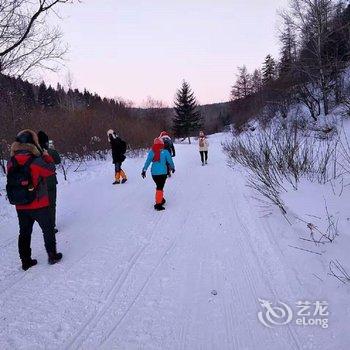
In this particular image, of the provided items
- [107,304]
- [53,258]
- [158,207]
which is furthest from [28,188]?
Result: [158,207]

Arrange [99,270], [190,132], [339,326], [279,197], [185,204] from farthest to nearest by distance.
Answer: [190,132]
[185,204]
[279,197]
[99,270]
[339,326]

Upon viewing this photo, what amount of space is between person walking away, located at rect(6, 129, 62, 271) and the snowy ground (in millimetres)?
388

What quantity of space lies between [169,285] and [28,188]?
2.44 metres

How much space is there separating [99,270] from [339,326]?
3158mm

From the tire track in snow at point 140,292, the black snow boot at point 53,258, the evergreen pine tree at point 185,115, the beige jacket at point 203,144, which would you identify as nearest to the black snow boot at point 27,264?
the black snow boot at point 53,258

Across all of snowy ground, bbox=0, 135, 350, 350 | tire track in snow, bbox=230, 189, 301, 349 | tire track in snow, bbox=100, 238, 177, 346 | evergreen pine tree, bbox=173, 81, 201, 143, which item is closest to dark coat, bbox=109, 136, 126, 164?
snowy ground, bbox=0, 135, 350, 350

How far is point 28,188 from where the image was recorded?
4.55m

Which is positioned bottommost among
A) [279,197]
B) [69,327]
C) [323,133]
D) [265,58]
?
[69,327]

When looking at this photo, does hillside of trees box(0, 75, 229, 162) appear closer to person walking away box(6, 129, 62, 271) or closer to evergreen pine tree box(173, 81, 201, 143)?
person walking away box(6, 129, 62, 271)

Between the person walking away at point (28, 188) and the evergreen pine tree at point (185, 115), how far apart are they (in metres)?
52.8

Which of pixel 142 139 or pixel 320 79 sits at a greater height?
pixel 320 79

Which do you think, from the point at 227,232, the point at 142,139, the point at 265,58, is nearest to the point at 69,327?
the point at 227,232

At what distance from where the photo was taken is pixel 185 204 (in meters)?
8.25

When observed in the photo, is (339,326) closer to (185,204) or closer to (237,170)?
(185,204)
